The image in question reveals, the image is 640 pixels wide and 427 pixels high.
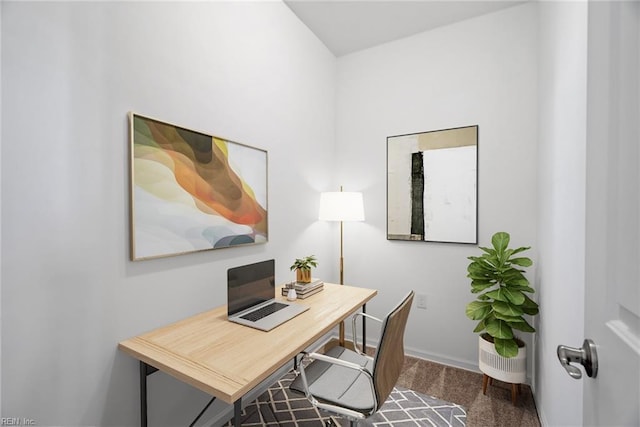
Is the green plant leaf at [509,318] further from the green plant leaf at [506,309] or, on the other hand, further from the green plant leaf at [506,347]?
the green plant leaf at [506,347]

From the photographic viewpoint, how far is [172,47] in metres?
1.49

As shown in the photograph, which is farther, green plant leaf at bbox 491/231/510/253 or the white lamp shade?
the white lamp shade

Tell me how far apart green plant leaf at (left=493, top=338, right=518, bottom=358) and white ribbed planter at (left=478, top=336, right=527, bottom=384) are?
8cm

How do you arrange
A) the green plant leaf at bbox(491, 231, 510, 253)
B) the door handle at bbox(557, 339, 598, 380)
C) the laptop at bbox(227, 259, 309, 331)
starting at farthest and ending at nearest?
A: 1. the green plant leaf at bbox(491, 231, 510, 253)
2. the laptop at bbox(227, 259, 309, 331)
3. the door handle at bbox(557, 339, 598, 380)

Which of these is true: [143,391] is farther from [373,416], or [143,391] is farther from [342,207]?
[342,207]

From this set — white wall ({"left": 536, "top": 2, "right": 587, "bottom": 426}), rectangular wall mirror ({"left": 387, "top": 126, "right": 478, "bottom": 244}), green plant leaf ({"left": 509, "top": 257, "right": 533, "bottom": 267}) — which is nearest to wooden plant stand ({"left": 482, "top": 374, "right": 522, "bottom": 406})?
white wall ({"left": 536, "top": 2, "right": 587, "bottom": 426})

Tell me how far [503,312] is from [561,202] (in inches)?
31.1

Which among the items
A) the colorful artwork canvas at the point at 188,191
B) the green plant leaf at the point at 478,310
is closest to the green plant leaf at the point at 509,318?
the green plant leaf at the point at 478,310

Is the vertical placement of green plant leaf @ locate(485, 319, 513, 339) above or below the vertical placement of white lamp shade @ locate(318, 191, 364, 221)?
below

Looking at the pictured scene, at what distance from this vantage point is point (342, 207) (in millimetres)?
2475

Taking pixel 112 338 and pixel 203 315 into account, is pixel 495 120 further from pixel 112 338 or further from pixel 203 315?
pixel 112 338

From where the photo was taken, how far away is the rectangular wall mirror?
7.93 feet

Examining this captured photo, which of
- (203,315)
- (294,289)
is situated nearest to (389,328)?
(294,289)

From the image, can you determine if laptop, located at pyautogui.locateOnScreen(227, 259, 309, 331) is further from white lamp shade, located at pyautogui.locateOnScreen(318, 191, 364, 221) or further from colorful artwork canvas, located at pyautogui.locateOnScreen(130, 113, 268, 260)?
white lamp shade, located at pyautogui.locateOnScreen(318, 191, 364, 221)
